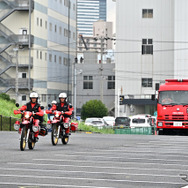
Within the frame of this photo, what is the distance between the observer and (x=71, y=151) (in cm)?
2077

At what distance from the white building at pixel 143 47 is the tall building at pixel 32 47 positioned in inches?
420

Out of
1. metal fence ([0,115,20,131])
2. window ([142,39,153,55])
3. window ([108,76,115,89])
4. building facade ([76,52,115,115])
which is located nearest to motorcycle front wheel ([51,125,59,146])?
metal fence ([0,115,20,131])

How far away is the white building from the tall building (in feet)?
35.0

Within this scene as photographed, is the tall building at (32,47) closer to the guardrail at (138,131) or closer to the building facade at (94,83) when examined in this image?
the building facade at (94,83)

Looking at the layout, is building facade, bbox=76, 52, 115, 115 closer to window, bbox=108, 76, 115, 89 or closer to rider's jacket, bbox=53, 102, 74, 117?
window, bbox=108, 76, 115, 89

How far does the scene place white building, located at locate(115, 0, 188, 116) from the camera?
93312mm

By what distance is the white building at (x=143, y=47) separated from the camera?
93312 millimetres

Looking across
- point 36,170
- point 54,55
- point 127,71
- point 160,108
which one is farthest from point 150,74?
point 36,170

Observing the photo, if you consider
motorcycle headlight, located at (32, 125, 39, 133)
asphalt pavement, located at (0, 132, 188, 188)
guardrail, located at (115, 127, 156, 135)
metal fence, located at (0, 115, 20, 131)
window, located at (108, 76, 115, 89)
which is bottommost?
guardrail, located at (115, 127, 156, 135)

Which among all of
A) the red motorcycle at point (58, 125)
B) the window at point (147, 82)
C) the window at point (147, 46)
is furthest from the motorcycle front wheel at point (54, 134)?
the window at point (147, 46)

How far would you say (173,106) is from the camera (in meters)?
39.1

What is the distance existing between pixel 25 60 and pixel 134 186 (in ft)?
270

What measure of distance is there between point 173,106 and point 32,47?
5693 cm

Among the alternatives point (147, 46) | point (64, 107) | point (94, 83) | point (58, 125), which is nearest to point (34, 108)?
point (58, 125)
